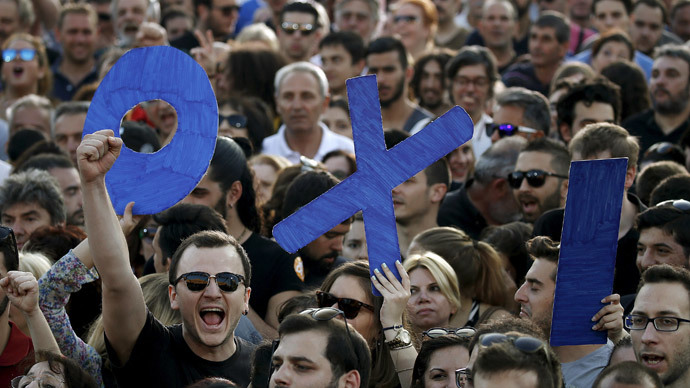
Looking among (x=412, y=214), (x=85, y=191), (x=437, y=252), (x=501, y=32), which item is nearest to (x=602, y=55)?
(x=501, y=32)

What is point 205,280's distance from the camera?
16.5 ft

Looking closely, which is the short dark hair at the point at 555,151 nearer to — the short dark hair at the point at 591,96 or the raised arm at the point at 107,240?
the short dark hair at the point at 591,96

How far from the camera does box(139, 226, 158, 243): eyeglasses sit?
6.70 meters

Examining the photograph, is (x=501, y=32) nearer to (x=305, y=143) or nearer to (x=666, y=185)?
(x=305, y=143)

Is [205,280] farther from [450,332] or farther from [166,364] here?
[450,332]

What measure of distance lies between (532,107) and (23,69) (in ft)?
15.6

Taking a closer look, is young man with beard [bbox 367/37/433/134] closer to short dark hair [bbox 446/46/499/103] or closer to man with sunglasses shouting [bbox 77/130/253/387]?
short dark hair [bbox 446/46/499/103]

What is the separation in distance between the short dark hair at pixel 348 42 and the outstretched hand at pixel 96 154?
5887 mm

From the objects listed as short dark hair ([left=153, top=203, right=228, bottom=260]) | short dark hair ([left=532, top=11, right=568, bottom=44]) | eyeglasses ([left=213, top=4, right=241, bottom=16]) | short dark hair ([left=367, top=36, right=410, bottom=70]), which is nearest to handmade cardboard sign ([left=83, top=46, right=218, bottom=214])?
short dark hair ([left=153, top=203, right=228, bottom=260])

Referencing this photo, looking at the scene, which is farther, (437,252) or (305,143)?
(305,143)

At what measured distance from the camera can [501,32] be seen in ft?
38.5

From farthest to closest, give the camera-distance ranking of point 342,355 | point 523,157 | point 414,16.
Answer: point 414,16
point 523,157
point 342,355

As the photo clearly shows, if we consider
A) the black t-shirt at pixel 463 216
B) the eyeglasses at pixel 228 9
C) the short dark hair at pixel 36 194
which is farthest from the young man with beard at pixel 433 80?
the short dark hair at pixel 36 194

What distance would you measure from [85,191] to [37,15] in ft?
29.3
